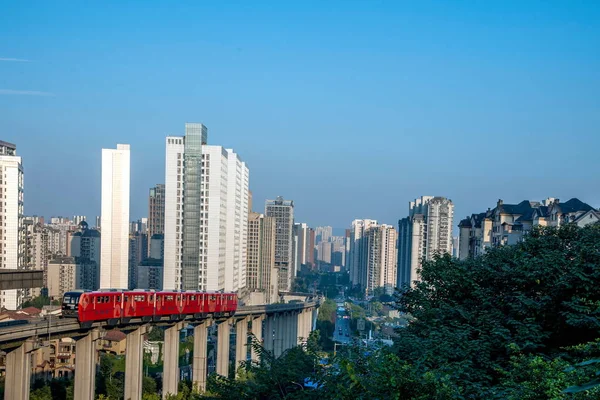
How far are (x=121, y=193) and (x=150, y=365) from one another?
50.8 ft

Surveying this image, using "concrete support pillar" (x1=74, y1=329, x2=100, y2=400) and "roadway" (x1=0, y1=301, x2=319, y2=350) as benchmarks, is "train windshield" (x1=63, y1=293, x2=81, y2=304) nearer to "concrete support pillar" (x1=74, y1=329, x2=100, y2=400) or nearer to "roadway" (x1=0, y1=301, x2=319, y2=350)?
"roadway" (x1=0, y1=301, x2=319, y2=350)

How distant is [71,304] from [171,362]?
29.8ft

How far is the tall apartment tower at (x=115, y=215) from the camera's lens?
48844 mm

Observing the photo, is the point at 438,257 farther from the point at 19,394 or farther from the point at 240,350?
the point at 240,350

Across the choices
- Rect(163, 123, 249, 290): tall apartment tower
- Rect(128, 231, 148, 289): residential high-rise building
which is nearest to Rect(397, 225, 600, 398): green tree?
Rect(163, 123, 249, 290): tall apartment tower

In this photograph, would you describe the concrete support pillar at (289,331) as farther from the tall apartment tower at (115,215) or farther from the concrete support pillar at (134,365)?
the concrete support pillar at (134,365)

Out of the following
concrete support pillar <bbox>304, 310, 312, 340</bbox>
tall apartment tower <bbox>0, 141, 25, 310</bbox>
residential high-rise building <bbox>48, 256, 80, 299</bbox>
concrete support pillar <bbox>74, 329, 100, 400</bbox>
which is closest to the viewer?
concrete support pillar <bbox>74, 329, 100, 400</bbox>

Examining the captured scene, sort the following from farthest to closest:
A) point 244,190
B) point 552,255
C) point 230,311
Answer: point 244,190, point 230,311, point 552,255

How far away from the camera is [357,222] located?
142 meters

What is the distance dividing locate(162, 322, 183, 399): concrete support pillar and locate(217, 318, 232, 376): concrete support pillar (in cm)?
567

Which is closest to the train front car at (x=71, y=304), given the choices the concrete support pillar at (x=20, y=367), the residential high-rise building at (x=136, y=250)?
the concrete support pillar at (x=20, y=367)

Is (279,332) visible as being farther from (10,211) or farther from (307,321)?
(10,211)

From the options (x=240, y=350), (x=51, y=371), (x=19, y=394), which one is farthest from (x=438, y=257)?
(x=51, y=371)

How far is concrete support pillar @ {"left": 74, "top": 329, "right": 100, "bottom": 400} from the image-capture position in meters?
20.2
